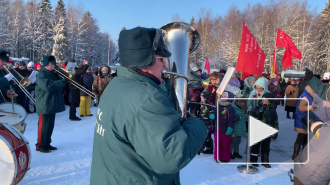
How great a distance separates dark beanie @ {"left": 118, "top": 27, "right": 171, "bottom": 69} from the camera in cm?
131

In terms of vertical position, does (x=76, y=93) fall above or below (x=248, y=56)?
below

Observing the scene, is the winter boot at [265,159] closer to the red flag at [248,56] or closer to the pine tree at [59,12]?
the red flag at [248,56]

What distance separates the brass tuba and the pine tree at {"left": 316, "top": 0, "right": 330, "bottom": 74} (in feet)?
109

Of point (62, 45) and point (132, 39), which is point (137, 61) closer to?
point (132, 39)

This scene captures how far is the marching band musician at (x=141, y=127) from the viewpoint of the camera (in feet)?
3.84

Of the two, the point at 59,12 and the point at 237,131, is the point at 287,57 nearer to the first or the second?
the point at 237,131

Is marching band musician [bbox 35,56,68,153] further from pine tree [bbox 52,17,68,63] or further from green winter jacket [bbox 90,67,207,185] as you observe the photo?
pine tree [bbox 52,17,68,63]

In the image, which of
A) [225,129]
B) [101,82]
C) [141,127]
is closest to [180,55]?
[141,127]

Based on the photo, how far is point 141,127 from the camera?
3.86ft

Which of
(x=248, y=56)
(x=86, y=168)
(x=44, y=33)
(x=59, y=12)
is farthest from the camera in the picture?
(x=59, y=12)

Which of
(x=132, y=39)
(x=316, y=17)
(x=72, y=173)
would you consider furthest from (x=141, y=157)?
(x=316, y=17)

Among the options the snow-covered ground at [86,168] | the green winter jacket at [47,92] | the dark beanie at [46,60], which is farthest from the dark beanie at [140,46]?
the dark beanie at [46,60]

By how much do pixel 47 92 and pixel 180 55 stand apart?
11.0 ft

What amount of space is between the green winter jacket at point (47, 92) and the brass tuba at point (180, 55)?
2841 millimetres
